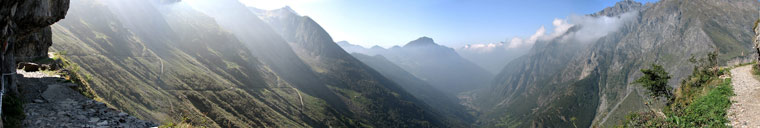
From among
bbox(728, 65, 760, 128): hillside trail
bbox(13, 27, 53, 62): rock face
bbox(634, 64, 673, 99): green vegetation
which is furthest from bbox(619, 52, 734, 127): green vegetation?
bbox(13, 27, 53, 62): rock face

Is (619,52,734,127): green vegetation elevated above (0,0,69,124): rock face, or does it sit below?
below

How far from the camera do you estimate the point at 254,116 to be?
445 feet

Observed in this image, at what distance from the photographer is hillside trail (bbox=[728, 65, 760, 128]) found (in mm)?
28766

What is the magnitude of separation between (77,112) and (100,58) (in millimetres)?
130787

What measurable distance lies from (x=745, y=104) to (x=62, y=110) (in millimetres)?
55847

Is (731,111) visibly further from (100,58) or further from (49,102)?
(100,58)

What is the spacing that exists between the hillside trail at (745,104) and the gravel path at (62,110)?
1849 inches

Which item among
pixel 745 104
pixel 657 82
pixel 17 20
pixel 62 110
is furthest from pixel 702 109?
pixel 17 20

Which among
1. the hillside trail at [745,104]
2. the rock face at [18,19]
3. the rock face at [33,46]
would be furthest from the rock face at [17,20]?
the hillside trail at [745,104]

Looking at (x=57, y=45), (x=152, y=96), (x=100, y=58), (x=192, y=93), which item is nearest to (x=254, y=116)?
(x=192, y=93)

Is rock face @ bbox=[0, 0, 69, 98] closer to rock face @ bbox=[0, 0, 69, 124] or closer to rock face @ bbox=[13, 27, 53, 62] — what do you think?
rock face @ bbox=[0, 0, 69, 124]

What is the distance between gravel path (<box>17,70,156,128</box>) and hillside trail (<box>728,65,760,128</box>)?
4697cm

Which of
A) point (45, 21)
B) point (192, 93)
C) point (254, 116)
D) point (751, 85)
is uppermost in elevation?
point (45, 21)

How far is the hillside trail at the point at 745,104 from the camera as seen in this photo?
94.4 feet
